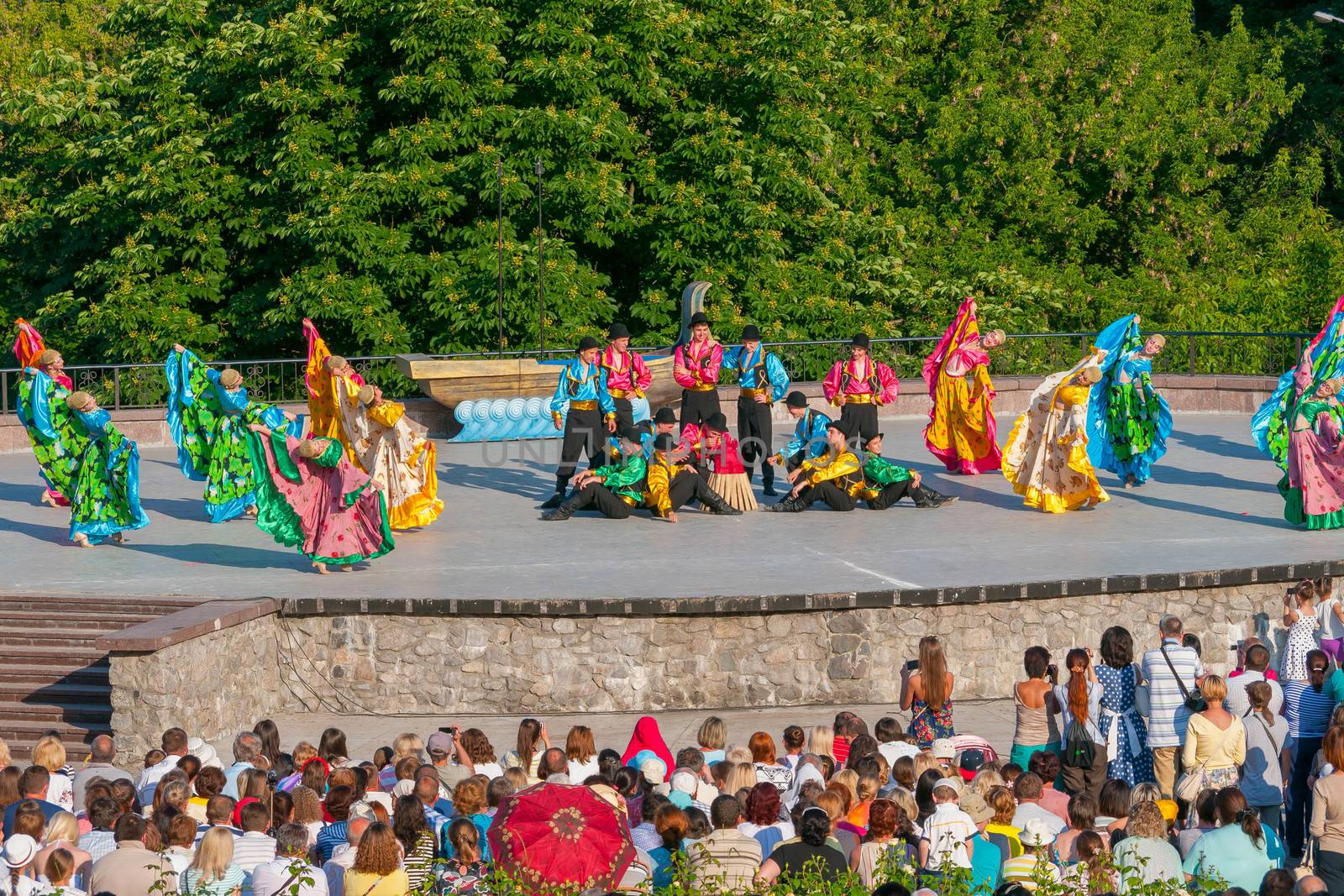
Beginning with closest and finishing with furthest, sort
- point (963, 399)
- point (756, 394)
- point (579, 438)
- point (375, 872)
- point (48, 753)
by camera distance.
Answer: point (375, 872), point (48, 753), point (579, 438), point (756, 394), point (963, 399)

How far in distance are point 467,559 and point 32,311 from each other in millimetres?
15275

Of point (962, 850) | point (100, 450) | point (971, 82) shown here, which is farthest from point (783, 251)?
point (962, 850)

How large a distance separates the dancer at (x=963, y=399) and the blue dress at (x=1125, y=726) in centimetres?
906

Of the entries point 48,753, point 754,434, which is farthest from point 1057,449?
point 48,753

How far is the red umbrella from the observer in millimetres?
7668

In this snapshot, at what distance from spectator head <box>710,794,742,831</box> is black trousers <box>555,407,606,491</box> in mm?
10203

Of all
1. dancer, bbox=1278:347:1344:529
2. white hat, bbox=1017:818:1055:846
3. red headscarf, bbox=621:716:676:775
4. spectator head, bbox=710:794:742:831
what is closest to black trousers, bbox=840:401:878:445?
dancer, bbox=1278:347:1344:529

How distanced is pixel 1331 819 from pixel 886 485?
970 centimetres

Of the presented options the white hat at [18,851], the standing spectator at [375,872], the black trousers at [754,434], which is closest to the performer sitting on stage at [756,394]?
the black trousers at [754,434]

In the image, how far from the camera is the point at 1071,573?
1441 centimetres

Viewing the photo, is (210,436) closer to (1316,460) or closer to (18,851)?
(1316,460)

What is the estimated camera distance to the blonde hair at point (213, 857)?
769 centimetres

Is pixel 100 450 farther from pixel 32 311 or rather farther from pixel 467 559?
pixel 32 311

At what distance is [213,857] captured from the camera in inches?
303
